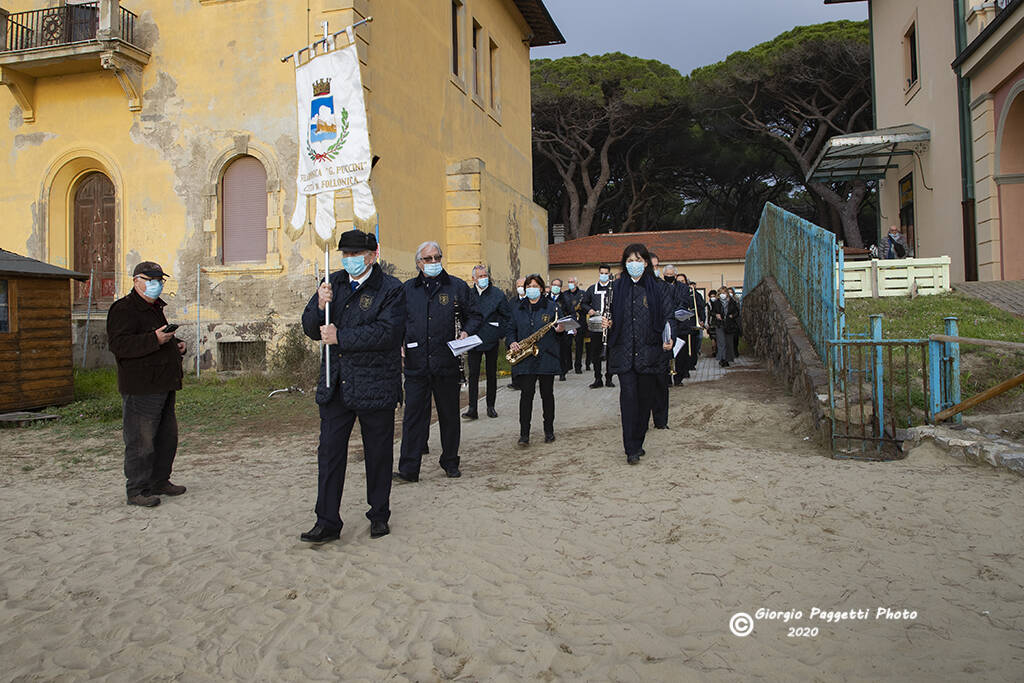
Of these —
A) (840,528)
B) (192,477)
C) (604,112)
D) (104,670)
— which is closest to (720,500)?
(840,528)

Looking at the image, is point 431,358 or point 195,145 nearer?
point 431,358

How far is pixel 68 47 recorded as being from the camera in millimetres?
13523

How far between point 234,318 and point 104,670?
11.1 m

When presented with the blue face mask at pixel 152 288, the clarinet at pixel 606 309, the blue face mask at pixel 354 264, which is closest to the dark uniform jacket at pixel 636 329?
the clarinet at pixel 606 309

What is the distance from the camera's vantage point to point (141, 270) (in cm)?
548

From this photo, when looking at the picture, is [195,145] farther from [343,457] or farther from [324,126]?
[343,457]

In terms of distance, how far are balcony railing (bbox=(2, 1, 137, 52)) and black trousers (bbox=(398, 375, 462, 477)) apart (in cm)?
1258

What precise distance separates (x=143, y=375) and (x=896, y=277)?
11710 millimetres

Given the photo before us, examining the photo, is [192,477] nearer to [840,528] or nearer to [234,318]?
[840,528]

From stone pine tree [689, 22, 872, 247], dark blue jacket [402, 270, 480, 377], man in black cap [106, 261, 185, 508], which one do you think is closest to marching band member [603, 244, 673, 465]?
dark blue jacket [402, 270, 480, 377]

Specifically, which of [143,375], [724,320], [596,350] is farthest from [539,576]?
[724,320]

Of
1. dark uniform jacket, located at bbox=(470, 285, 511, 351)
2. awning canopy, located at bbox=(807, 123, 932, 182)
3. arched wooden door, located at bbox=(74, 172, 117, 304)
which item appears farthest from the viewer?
awning canopy, located at bbox=(807, 123, 932, 182)

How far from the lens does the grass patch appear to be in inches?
280

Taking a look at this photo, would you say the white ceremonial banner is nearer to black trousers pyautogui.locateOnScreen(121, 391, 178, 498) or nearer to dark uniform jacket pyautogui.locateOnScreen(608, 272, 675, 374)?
black trousers pyautogui.locateOnScreen(121, 391, 178, 498)
